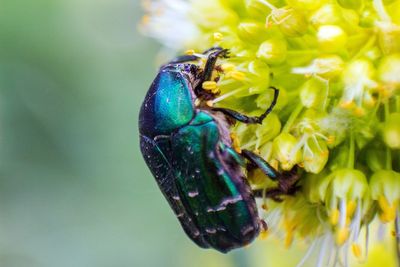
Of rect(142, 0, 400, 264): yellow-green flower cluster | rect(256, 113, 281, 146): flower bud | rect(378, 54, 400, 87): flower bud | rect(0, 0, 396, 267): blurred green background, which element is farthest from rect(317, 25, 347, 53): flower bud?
rect(0, 0, 396, 267): blurred green background

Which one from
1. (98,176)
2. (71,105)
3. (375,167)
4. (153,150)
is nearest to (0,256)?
(98,176)

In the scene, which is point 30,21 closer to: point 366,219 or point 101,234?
point 101,234

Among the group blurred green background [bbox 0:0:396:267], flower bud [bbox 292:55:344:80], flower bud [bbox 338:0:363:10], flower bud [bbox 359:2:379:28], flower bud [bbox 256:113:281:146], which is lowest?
blurred green background [bbox 0:0:396:267]

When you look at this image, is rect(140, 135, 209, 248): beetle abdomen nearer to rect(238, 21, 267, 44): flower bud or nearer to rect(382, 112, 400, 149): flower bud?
rect(238, 21, 267, 44): flower bud

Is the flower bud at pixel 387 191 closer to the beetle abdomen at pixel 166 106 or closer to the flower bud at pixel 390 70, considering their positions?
the flower bud at pixel 390 70

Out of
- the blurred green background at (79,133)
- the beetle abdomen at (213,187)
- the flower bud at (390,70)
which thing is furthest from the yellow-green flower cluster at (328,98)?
the blurred green background at (79,133)

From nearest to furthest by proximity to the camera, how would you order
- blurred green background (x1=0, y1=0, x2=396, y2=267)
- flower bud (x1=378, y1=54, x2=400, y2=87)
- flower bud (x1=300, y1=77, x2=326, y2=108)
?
flower bud (x1=378, y1=54, x2=400, y2=87), flower bud (x1=300, y1=77, x2=326, y2=108), blurred green background (x1=0, y1=0, x2=396, y2=267)

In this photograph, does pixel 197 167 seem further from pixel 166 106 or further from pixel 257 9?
pixel 257 9

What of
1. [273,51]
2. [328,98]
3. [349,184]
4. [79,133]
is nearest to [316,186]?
[349,184]
